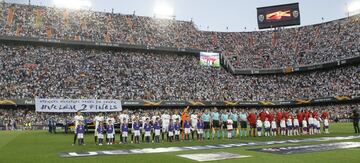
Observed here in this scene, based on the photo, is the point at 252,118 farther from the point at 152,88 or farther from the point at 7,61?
the point at 7,61

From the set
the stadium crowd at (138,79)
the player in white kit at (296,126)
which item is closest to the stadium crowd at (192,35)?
the stadium crowd at (138,79)

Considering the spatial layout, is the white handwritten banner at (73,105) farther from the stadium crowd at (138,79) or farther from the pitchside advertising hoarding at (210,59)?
the pitchside advertising hoarding at (210,59)

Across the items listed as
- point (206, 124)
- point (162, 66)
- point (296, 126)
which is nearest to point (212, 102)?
point (162, 66)

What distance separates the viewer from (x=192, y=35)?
72.6 m

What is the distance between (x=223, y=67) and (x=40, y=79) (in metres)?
33.9

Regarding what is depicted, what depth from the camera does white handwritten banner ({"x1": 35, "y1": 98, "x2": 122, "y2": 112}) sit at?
1727 inches

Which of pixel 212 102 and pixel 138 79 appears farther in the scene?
pixel 212 102

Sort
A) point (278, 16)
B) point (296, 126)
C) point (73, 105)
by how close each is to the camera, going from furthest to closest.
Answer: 1. point (278, 16)
2. point (73, 105)
3. point (296, 126)

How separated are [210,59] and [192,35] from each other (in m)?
8.71

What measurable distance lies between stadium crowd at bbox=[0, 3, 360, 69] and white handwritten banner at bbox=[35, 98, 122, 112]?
15.8 metres

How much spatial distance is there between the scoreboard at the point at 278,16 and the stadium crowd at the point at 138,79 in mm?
12372

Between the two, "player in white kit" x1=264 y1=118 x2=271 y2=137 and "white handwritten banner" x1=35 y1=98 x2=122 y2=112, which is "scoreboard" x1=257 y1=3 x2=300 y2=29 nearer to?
"white handwritten banner" x1=35 y1=98 x2=122 y2=112

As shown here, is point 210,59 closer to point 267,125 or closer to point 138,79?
point 138,79

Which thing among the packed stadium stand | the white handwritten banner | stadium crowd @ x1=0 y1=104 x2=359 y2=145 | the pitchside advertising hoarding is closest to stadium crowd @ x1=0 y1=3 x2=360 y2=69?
the packed stadium stand
